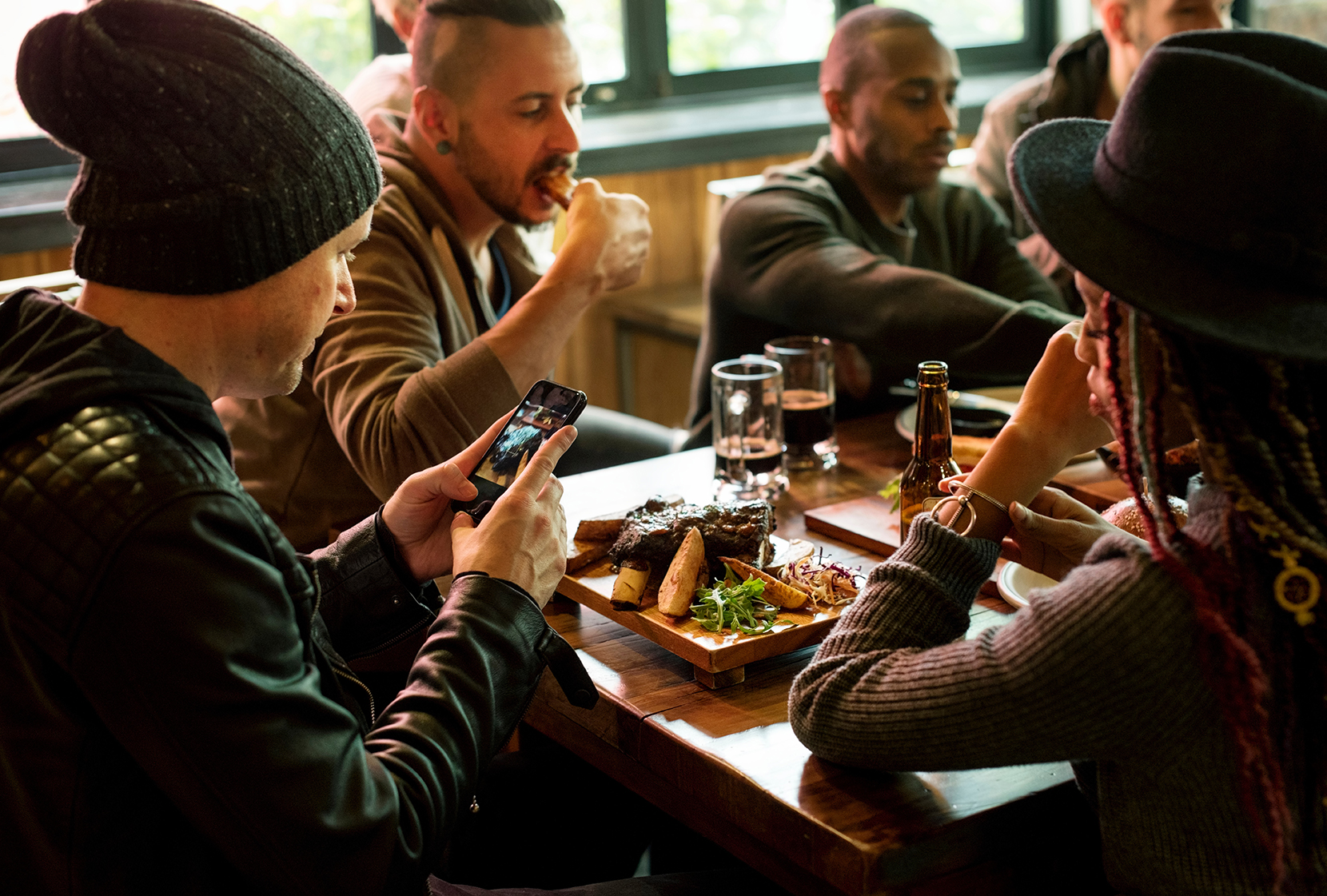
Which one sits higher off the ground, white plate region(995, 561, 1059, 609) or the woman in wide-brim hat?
the woman in wide-brim hat

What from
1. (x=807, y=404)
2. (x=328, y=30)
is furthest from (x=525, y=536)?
(x=328, y=30)

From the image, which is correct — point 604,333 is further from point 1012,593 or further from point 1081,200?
point 1081,200

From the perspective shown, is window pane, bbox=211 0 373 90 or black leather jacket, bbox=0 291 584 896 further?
window pane, bbox=211 0 373 90

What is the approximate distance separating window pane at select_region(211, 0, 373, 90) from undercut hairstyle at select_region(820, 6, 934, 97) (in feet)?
5.03

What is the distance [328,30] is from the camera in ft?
11.7

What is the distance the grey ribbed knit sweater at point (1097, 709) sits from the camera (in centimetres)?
86

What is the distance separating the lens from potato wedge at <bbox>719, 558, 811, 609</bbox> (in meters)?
1.24

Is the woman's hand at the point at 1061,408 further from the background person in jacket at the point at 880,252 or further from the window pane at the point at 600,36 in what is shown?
the window pane at the point at 600,36

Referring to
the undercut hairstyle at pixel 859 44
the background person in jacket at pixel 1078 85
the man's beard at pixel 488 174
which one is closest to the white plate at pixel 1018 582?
the man's beard at pixel 488 174

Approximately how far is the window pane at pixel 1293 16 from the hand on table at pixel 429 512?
11.8 feet

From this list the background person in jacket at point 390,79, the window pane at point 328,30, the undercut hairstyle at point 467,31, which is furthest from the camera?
the window pane at point 328,30

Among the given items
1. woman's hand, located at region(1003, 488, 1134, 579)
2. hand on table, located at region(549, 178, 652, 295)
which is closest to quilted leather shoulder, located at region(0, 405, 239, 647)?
woman's hand, located at region(1003, 488, 1134, 579)

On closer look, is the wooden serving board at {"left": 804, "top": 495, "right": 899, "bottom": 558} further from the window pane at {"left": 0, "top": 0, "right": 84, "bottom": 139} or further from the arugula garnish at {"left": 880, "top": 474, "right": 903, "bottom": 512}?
the window pane at {"left": 0, "top": 0, "right": 84, "bottom": 139}

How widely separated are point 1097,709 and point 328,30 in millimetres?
3289
